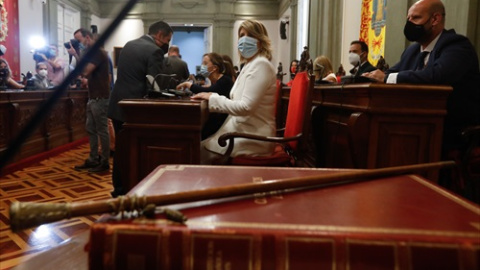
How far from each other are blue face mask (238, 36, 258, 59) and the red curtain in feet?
26.2

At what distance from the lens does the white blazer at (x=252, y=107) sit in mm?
2215

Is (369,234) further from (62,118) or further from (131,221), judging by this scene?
(62,118)

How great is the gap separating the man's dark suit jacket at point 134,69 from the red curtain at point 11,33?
22.0 ft

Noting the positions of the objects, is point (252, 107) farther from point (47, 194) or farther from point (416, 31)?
point (47, 194)

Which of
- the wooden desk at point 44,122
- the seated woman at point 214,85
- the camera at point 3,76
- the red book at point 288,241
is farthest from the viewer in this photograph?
the camera at point 3,76

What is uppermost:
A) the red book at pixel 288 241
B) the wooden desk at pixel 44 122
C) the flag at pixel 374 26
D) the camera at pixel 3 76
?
the flag at pixel 374 26

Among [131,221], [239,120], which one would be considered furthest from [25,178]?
[131,221]

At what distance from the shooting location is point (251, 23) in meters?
2.41

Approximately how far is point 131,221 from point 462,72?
2240 mm

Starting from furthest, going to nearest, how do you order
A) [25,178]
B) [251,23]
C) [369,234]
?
[25,178], [251,23], [369,234]

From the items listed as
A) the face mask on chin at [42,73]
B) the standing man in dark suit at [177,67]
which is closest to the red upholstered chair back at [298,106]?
the standing man in dark suit at [177,67]

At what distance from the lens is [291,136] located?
89.3 inches

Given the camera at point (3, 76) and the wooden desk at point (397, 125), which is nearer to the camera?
the wooden desk at point (397, 125)

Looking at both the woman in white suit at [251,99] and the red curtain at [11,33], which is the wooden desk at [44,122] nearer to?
the woman in white suit at [251,99]
